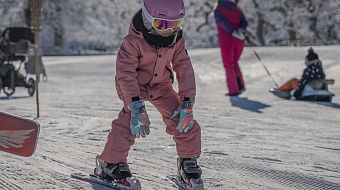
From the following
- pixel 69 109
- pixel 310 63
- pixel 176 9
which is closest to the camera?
pixel 176 9

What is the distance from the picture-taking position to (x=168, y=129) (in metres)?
3.74

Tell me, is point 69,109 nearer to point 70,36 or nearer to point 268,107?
point 268,107

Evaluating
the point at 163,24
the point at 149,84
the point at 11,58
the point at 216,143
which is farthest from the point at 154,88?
the point at 11,58

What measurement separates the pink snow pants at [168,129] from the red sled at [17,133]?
1.52ft

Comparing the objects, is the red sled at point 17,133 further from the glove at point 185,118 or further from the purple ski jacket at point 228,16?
the purple ski jacket at point 228,16

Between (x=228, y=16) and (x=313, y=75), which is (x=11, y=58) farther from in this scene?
(x=313, y=75)

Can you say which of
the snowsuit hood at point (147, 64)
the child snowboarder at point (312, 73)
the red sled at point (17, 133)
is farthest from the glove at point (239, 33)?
the red sled at point (17, 133)

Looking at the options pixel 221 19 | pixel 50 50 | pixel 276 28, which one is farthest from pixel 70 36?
pixel 221 19

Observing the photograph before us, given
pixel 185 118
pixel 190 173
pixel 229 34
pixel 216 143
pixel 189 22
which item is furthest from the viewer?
pixel 189 22

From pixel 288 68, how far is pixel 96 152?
882 cm

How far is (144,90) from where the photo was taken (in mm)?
3789

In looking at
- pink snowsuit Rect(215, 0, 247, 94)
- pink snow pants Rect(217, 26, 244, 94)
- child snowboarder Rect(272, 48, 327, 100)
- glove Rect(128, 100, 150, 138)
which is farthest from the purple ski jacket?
glove Rect(128, 100, 150, 138)

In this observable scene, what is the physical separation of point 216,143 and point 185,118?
5.59 feet

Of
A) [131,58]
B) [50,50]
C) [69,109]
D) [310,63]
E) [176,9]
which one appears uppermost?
[176,9]
